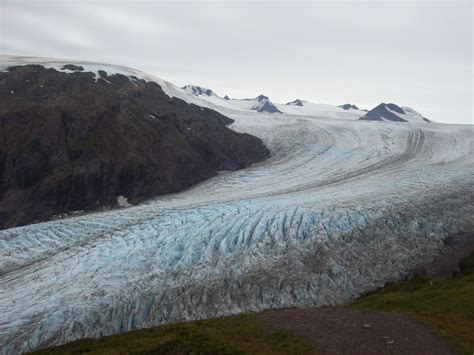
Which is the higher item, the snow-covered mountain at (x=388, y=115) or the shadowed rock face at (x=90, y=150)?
the snow-covered mountain at (x=388, y=115)

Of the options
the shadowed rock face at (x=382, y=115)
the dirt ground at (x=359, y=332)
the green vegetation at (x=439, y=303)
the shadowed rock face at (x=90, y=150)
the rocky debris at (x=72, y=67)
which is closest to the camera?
the dirt ground at (x=359, y=332)

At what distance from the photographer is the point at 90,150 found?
25.4m

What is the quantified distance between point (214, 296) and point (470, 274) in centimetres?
947

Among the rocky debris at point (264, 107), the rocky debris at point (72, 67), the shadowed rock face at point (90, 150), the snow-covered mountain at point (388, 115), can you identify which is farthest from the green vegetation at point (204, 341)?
the rocky debris at point (264, 107)

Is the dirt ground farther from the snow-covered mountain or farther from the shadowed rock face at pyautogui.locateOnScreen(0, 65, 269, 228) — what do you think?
the snow-covered mountain

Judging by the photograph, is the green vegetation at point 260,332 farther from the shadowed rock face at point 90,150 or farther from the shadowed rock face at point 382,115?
the shadowed rock face at point 382,115

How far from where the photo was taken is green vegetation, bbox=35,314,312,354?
34.6 ft

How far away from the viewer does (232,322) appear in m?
12.5

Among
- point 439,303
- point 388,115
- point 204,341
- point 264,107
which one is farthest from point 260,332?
point 264,107

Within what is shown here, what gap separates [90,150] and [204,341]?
1734 cm

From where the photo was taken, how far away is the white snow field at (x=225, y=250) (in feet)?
47.7

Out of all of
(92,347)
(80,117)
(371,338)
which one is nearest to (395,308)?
(371,338)

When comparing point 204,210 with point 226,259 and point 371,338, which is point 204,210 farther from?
point 371,338

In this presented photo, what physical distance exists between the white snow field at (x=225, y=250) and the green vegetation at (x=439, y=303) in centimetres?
131
